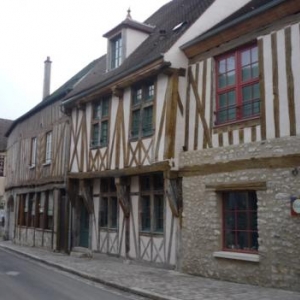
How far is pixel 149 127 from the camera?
12.3m

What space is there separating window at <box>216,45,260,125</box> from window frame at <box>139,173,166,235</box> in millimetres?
2822

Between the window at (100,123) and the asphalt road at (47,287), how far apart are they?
415 cm

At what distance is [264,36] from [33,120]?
14.8 metres

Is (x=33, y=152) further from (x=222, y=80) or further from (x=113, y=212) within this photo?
(x=222, y=80)

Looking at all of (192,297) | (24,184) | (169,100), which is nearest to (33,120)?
(24,184)

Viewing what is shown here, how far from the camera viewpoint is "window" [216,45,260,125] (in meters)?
9.75

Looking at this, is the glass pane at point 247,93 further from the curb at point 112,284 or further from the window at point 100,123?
the window at point 100,123

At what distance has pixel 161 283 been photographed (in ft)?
30.8

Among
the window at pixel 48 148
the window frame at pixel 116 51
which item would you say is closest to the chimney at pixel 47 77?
the window at pixel 48 148

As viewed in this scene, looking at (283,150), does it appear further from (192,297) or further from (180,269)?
(180,269)

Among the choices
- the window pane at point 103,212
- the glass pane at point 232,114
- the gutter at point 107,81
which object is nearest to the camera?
the glass pane at point 232,114

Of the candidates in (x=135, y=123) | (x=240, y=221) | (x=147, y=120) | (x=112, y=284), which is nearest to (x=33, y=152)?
(x=135, y=123)

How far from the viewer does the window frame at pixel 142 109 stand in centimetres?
1228

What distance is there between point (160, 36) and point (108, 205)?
5.30 m
